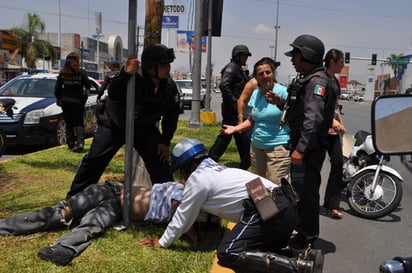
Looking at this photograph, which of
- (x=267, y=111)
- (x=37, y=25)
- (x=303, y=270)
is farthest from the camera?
(x=37, y=25)

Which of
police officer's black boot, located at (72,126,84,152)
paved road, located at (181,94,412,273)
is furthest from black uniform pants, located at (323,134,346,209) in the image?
police officer's black boot, located at (72,126,84,152)

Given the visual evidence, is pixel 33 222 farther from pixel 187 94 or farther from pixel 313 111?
pixel 187 94

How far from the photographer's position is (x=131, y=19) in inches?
148

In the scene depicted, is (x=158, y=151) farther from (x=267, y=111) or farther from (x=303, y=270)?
(x=303, y=270)

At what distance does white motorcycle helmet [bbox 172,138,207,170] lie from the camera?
137 inches

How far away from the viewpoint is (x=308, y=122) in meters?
3.70

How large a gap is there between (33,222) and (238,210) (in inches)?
70.7

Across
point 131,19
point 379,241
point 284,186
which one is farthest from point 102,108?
point 379,241

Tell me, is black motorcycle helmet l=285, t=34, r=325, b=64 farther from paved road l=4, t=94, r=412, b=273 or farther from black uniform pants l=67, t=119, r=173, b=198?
paved road l=4, t=94, r=412, b=273

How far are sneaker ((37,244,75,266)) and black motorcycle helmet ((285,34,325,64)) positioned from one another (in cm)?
243

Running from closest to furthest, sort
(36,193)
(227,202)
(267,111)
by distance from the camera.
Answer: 1. (227,202)
2. (267,111)
3. (36,193)

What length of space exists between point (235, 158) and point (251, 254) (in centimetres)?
508

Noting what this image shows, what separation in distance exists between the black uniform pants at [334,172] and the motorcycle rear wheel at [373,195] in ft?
0.90

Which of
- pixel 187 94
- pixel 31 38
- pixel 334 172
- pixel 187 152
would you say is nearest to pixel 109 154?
pixel 187 152
